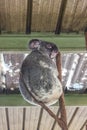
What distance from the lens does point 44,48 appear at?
1.99 m

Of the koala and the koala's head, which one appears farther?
the koala's head

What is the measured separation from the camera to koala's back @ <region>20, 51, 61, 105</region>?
182cm

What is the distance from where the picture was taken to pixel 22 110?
15.5 feet

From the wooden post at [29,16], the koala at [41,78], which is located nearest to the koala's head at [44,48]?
the koala at [41,78]

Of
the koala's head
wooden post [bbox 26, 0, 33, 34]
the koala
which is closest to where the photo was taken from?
the koala

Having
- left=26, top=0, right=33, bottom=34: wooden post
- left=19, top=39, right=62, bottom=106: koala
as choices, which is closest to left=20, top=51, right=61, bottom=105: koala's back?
left=19, top=39, right=62, bottom=106: koala

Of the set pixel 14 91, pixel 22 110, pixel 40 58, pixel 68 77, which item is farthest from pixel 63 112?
pixel 22 110

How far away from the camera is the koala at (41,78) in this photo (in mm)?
1823

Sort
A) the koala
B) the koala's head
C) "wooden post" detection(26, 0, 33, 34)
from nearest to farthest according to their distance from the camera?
the koala
the koala's head
"wooden post" detection(26, 0, 33, 34)

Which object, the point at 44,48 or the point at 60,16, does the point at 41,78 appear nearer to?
Answer: the point at 44,48

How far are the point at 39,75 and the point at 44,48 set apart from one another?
0.68 feet

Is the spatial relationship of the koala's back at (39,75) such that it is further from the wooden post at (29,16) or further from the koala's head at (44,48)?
the wooden post at (29,16)

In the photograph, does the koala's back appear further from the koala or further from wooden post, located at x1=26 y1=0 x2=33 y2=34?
wooden post, located at x1=26 y1=0 x2=33 y2=34

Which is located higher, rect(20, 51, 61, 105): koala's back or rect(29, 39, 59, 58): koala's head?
rect(29, 39, 59, 58): koala's head
